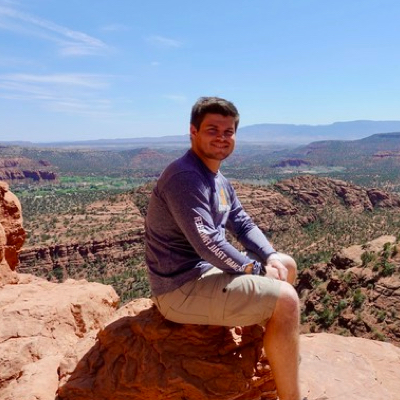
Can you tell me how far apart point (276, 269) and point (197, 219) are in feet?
3.35

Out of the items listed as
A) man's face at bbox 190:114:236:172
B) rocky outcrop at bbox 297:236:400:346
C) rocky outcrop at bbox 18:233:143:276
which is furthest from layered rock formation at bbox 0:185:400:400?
rocky outcrop at bbox 18:233:143:276

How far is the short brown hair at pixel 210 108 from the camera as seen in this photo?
12.6ft

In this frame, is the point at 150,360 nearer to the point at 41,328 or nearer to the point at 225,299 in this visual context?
the point at 225,299

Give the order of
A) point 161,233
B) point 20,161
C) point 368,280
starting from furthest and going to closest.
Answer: point 20,161, point 368,280, point 161,233

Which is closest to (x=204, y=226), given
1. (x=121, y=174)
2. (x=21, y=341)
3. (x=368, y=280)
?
(x=21, y=341)

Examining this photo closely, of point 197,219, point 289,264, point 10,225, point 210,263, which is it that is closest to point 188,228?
point 197,219

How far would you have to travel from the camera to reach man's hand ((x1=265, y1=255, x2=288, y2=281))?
13.0ft

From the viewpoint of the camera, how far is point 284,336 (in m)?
3.68

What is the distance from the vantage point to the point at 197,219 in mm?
3613

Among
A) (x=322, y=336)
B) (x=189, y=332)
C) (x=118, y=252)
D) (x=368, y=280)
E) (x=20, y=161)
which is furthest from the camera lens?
(x=20, y=161)

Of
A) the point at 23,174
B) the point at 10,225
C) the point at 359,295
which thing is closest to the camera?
the point at 10,225

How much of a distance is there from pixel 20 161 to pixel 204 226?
20346 cm

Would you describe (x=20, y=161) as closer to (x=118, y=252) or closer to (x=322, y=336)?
(x=118, y=252)

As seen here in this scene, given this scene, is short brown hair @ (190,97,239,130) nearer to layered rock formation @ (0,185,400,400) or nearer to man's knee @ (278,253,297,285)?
man's knee @ (278,253,297,285)
